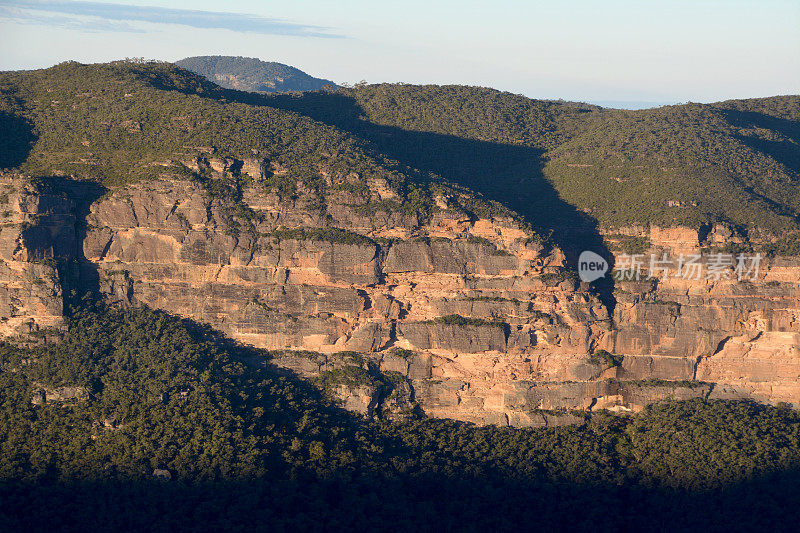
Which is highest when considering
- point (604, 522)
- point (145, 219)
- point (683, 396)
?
point (145, 219)

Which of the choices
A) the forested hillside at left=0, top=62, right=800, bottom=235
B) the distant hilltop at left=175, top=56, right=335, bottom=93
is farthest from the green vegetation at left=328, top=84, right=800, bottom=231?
the distant hilltop at left=175, top=56, right=335, bottom=93

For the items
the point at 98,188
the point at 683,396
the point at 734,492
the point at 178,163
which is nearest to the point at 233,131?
the point at 178,163

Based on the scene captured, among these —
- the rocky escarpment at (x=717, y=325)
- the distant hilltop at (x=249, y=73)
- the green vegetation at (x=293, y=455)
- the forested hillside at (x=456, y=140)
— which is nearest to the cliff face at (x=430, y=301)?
the rocky escarpment at (x=717, y=325)

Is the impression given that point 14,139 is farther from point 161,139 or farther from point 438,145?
point 438,145

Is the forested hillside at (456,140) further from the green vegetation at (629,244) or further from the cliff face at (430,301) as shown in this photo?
the cliff face at (430,301)

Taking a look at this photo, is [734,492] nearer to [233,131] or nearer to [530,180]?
[530,180]

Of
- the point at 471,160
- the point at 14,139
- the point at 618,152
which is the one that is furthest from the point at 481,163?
the point at 14,139

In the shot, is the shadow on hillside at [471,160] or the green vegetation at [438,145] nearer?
the green vegetation at [438,145]
